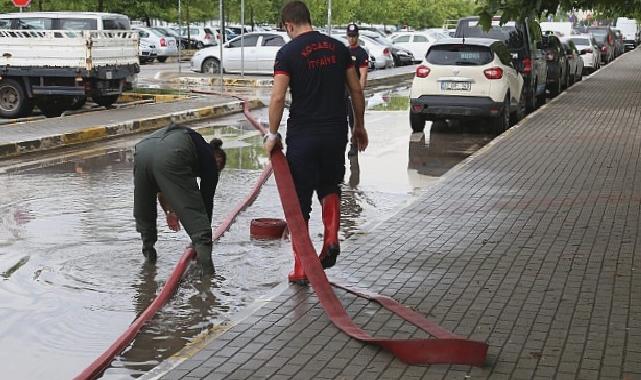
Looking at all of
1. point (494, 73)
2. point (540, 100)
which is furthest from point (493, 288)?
point (540, 100)

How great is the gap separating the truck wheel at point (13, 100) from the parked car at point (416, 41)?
30.8m

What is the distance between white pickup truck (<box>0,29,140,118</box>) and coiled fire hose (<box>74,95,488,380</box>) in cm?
1304

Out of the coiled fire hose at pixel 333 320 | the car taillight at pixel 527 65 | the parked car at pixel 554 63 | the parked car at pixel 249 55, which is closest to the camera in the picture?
the coiled fire hose at pixel 333 320

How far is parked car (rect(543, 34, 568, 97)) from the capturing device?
27.2 meters

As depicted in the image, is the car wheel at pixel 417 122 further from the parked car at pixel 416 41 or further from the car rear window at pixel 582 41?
the parked car at pixel 416 41

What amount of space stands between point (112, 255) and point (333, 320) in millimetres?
2970

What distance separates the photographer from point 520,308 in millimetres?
6855

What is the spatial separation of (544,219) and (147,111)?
12.5 m

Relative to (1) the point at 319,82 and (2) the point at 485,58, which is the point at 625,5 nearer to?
(1) the point at 319,82

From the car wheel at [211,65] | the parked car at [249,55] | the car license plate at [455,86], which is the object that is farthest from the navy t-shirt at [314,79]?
the car wheel at [211,65]

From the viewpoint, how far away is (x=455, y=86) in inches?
730

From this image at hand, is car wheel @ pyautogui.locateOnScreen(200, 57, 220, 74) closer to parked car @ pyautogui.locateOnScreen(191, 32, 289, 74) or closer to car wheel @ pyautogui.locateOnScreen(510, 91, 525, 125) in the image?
parked car @ pyautogui.locateOnScreen(191, 32, 289, 74)

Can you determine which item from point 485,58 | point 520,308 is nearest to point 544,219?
point 520,308

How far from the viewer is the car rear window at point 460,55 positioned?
18703 millimetres
